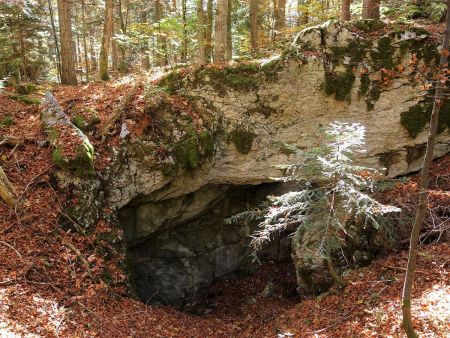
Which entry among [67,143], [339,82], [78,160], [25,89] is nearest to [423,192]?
[339,82]

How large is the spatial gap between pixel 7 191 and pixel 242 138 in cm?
543

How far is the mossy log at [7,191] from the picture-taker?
6.37 m

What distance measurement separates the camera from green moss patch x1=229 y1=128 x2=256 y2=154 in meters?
9.32

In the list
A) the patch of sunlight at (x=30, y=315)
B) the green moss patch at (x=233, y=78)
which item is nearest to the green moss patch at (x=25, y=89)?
the green moss patch at (x=233, y=78)

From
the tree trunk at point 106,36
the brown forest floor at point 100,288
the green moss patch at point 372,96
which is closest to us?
the brown forest floor at point 100,288

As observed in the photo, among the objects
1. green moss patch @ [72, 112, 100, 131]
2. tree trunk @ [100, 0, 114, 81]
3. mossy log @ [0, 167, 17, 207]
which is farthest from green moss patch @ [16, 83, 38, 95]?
mossy log @ [0, 167, 17, 207]

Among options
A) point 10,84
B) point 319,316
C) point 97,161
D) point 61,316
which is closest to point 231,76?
point 97,161

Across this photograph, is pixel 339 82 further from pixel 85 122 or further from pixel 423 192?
pixel 85 122

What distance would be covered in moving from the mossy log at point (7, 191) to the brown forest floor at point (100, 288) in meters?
0.14

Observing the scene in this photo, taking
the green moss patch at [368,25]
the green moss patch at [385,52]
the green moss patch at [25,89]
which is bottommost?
the green moss patch at [25,89]

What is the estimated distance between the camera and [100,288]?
6070 millimetres

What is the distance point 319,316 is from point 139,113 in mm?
5896

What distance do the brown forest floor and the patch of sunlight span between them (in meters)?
0.01

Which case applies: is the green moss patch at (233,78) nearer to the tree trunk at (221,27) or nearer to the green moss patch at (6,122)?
the tree trunk at (221,27)
